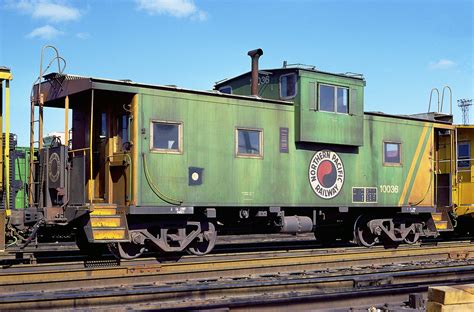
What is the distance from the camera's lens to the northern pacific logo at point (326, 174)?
13.4 metres

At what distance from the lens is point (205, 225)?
12062 mm

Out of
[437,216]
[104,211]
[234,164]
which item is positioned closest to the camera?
[104,211]

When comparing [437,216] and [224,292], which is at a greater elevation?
[437,216]

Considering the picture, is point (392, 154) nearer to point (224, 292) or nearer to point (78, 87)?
point (78, 87)

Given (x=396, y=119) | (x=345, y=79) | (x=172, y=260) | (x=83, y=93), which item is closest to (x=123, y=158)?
(x=83, y=93)

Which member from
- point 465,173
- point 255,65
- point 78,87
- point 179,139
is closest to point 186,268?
point 179,139

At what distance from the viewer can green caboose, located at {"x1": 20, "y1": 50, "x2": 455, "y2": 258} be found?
36.4 feet

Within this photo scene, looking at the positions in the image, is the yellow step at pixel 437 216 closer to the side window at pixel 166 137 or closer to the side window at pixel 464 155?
the side window at pixel 464 155

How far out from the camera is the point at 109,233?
10.5 m

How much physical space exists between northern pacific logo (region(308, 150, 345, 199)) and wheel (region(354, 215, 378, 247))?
144 centimetres

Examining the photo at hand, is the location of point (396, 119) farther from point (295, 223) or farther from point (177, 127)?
point (177, 127)

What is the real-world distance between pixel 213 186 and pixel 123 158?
1952 mm

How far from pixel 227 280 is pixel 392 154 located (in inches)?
291

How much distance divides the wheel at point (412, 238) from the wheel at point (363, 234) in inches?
33.2
